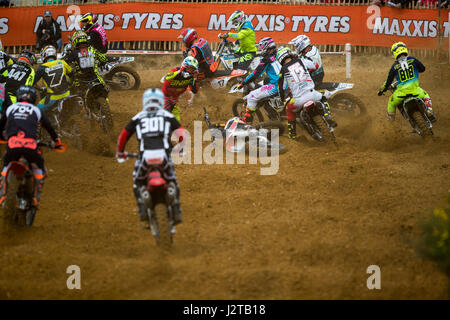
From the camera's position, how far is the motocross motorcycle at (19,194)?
7836 millimetres

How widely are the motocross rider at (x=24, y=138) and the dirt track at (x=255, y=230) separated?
0.79m

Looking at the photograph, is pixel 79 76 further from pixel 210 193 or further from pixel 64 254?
pixel 64 254

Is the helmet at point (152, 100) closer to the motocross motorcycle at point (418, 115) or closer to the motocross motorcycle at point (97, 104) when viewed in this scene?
the motocross motorcycle at point (97, 104)

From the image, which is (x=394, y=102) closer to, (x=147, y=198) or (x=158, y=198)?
(x=158, y=198)

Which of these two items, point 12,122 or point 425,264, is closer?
point 425,264

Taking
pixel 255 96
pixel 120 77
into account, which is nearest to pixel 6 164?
pixel 255 96

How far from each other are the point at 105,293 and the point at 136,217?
229 cm

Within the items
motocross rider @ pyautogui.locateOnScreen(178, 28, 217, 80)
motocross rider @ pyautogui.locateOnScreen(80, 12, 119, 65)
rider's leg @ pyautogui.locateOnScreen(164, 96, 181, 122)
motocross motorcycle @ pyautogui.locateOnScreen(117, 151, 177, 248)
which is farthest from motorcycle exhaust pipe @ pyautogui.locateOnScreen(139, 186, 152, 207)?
motocross rider @ pyautogui.locateOnScreen(80, 12, 119, 65)

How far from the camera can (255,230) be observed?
321 inches

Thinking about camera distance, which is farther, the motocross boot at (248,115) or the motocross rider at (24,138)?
the motocross boot at (248,115)

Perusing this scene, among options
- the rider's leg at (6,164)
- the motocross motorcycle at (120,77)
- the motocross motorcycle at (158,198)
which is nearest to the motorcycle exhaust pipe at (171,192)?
the motocross motorcycle at (158,198)

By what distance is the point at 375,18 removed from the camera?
699 inches
